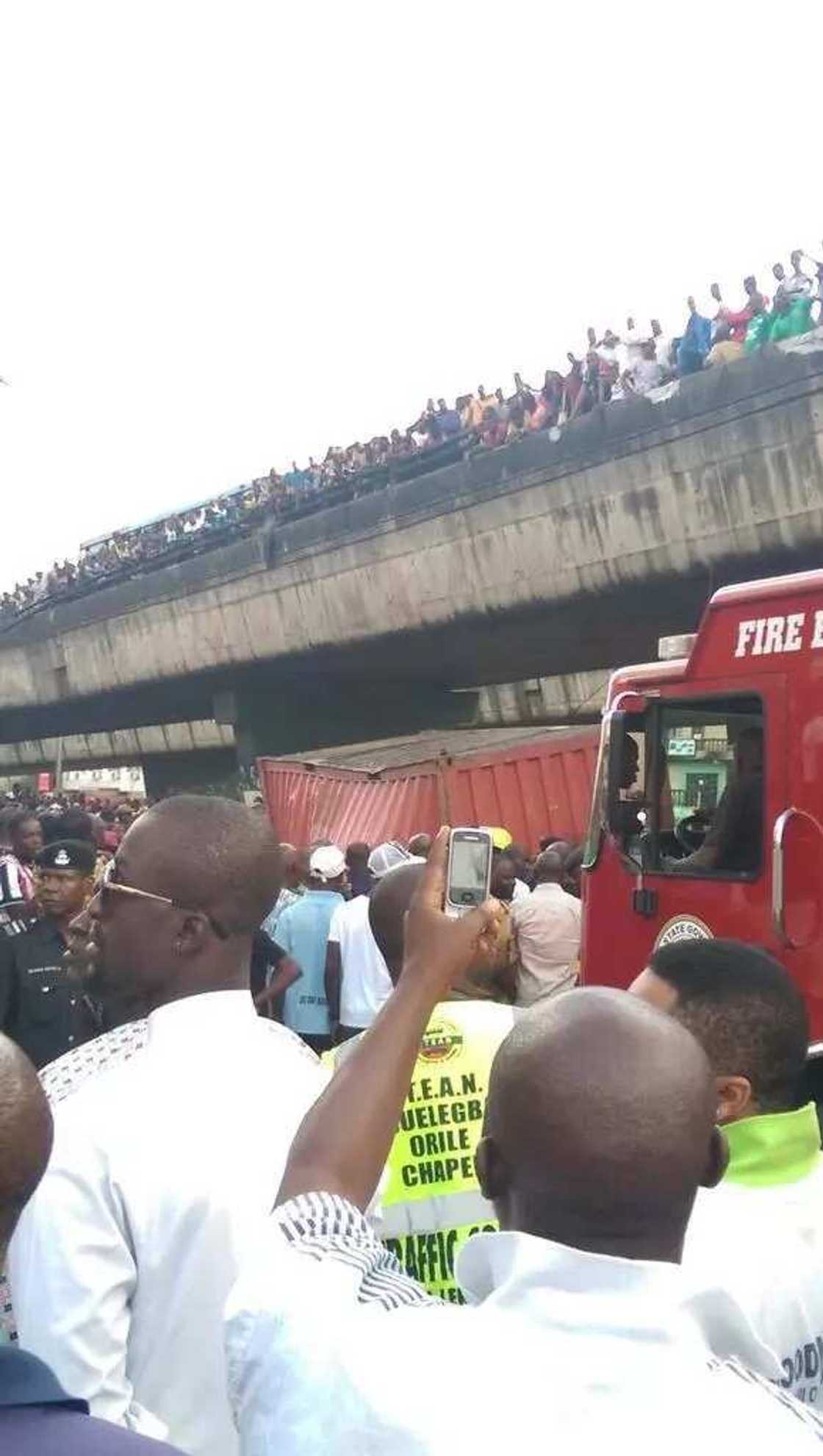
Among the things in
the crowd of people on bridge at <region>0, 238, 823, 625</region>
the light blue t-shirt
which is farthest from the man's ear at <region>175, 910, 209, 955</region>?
the crowd of people on bridge at <region>0, 238, 823, 625</region>

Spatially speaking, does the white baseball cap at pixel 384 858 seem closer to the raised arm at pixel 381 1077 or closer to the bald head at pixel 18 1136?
the raised arm at pixel 381 1077

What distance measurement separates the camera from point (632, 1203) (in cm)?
135

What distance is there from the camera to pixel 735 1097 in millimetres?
2348

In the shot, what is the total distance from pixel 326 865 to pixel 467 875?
6.07 metres

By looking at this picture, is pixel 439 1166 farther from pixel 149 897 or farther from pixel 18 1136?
pixel 18 1136

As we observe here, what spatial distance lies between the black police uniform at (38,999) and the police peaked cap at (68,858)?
1.35ft

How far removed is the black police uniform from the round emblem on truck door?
231cm

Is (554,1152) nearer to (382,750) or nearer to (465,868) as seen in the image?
(465,868)

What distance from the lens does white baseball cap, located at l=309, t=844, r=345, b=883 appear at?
803 cm

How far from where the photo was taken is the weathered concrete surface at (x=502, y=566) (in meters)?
15.9

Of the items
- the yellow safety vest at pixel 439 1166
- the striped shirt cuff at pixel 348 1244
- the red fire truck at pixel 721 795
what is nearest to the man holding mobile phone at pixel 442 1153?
the yellow safety vest at pixel 439 1166

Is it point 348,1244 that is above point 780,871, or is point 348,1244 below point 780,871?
above

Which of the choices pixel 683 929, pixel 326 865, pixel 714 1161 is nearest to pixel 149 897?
pixel 714 1161

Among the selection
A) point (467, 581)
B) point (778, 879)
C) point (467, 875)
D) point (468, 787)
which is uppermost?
point (467, 581)
